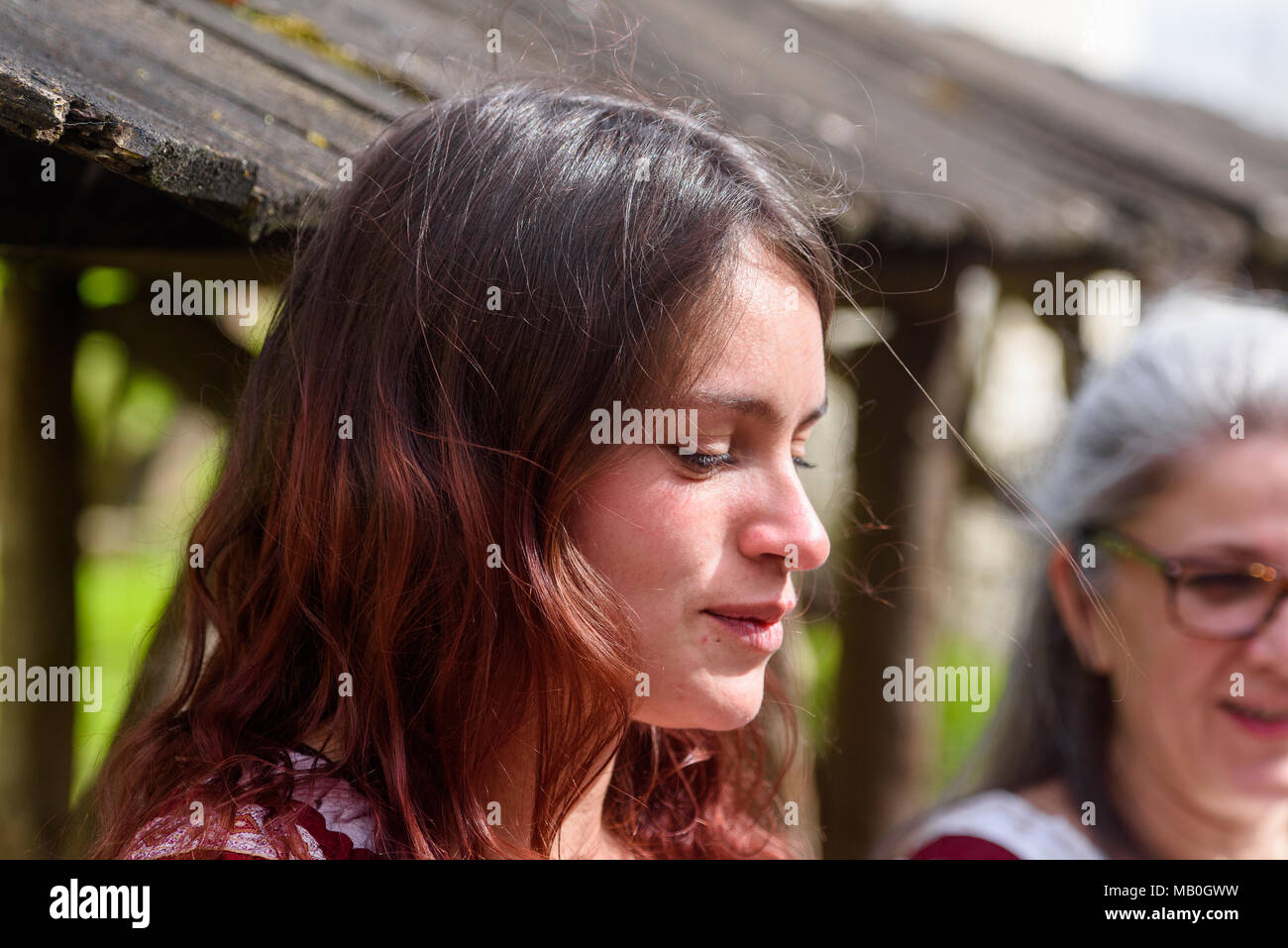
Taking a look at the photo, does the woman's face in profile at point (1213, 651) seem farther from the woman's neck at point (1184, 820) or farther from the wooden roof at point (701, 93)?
the wooden roof at point (701, 93)

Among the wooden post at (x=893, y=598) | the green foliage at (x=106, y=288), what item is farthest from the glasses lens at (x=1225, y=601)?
the green foliage at (x=106, y=288)

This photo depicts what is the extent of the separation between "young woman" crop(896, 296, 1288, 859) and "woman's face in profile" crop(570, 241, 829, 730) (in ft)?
2.68

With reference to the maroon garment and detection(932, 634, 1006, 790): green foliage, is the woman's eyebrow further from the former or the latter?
detection(932, 634, 1006, 790): green foliage

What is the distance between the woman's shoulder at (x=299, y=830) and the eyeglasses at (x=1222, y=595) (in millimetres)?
1407

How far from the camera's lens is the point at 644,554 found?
117 cm

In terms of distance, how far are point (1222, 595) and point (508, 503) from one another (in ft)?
4.29

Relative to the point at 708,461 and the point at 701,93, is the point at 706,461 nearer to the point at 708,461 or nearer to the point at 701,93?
the point at 708,461

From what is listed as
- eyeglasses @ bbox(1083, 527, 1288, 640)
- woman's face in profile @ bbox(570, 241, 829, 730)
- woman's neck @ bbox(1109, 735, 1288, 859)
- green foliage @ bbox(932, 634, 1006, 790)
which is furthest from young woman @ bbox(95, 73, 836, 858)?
green foliage @ bbox(932, 634, 1006, 790)

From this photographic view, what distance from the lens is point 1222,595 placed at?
1836 mm

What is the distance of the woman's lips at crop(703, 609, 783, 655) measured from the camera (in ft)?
3.92

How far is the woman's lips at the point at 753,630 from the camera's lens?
3.92 ft

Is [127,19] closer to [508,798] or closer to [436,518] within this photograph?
[436,518]

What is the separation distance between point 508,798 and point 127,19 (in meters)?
1.23
